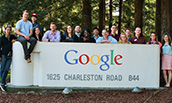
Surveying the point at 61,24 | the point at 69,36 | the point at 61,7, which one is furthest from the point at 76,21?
the point at 69,36

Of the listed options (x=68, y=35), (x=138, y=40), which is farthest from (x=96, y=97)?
(x=138, y=40)

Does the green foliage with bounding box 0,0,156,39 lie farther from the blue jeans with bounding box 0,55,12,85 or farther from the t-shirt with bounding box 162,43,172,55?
the t-shirt with bounding box 162,43,172,55

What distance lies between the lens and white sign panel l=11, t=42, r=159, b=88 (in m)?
7.52

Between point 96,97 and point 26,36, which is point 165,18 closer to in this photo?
point 96,97

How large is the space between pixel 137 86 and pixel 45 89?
2.91 meters

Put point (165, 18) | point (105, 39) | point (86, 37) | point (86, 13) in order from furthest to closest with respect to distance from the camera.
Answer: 1. point (86, 13)
2. point (165, 18)
3. point (105, 39)
4. point (86, 37)

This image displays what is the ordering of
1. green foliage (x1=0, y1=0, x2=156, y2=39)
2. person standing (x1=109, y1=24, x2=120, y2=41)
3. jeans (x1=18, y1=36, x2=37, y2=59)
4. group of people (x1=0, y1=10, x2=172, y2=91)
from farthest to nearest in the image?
1. green foliage (x1=0, y1=0, x2=156, y2=39)
2. person standing (x1=109, y1=24, x2=120, y2=41)
3. group of people (x1=0, y1=10, x2=172, y2=91)
4. jeans (x1=18, y1=36, x2=37, y2=59)

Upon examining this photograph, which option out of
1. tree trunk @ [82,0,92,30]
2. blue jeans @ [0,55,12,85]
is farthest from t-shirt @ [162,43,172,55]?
tree trunk @ [82,0,92,30]

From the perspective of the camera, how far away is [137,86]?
770 centimetres

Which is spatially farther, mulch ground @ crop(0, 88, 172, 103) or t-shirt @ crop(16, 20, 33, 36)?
t-shirt @ crop(16, 20, 33, 36)

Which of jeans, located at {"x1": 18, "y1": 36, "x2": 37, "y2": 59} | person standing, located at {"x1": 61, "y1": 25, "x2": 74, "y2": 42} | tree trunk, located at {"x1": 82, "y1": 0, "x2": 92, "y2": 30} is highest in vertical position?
tree trunk, located at {"x1": 82, "y1": 0, "x2": 92, "y2": 30}

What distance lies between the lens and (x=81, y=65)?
755 cm

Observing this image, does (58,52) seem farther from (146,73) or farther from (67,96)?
(146,73)

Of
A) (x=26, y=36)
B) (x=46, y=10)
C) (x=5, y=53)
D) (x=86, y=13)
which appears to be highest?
(x=46, y=10)
